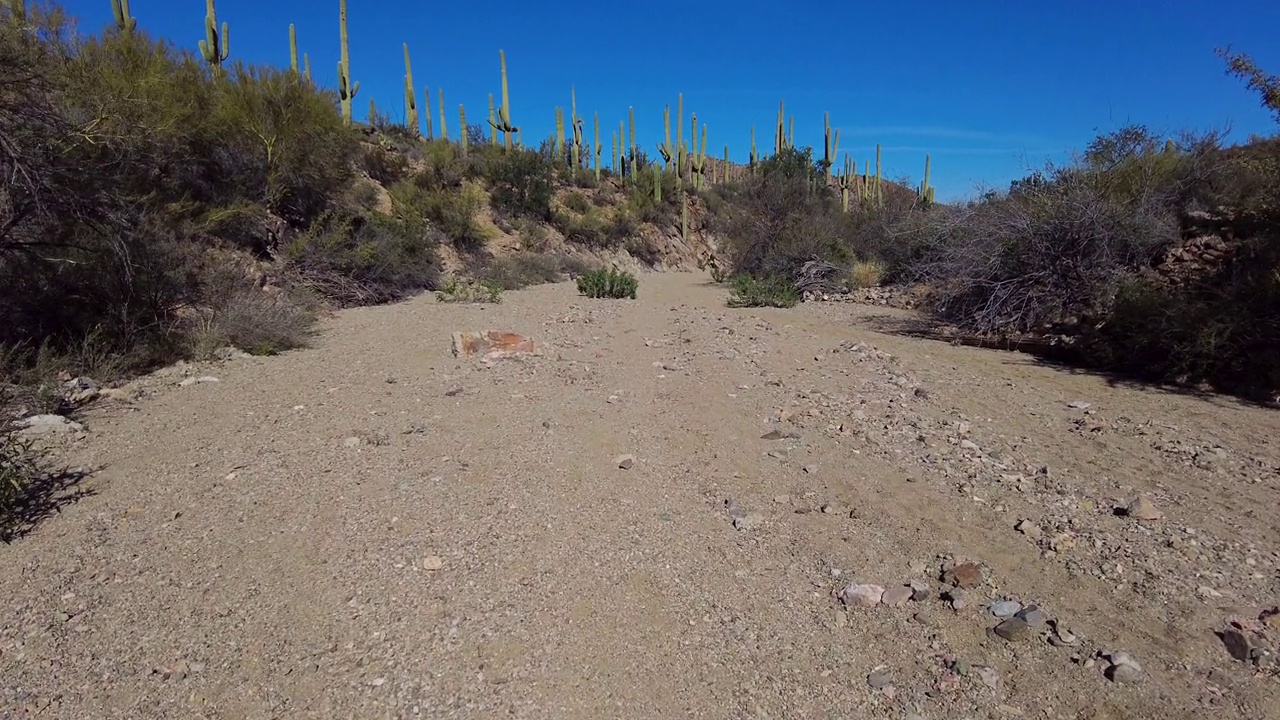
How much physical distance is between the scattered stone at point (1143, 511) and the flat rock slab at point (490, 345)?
5769 millimetres

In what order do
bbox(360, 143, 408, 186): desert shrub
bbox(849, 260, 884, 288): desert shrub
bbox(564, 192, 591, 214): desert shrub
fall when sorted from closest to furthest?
1. bbox(849, 260, 884, 288): desert shrub
2. bbox(360, 143, 408, 186): desert shrub
3. bbox(564, 192, 591, 214): desert shrub

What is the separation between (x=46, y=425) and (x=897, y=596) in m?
6.02

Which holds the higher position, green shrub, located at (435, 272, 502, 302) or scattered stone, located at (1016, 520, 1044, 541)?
green shrub, located at (435, 272, 502, 302)

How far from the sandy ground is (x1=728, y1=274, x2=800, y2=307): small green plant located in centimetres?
808

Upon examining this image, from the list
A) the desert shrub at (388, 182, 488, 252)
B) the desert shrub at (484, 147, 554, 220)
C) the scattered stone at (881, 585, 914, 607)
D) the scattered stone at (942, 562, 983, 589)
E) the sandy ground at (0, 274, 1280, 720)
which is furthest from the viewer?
the desert shrub at (484, 147, 554, 220)

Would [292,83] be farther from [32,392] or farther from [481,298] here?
[32,392]

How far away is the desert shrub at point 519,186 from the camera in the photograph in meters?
25.2

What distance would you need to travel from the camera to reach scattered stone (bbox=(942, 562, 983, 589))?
3191mm

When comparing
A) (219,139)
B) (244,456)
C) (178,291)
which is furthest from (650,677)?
(219,139)

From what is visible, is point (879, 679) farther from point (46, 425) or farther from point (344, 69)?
point (344, 69)

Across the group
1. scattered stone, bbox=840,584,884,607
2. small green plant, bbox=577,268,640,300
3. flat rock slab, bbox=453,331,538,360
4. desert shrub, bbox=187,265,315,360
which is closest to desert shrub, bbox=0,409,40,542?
desert shrub, bbox=187,265,315,360

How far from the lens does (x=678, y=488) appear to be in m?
4.28

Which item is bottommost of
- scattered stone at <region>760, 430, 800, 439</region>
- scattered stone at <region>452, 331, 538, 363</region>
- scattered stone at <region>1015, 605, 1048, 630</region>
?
scattered stone at <region>1015, 605, 1048, 630</region>

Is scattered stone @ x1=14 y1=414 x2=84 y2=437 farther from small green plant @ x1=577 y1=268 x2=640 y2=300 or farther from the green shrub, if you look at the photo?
small green plant @ x1=577 y1=268 x2=640 y2=300
